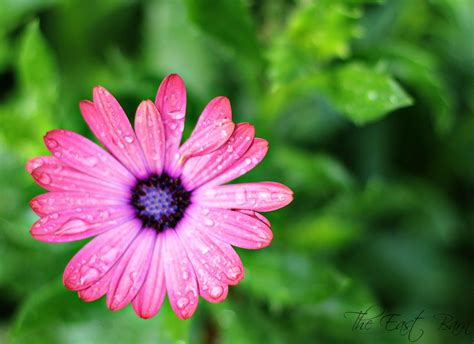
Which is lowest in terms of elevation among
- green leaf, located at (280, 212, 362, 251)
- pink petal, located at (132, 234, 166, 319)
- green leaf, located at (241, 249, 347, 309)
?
green leaf, located at (280, 212, 362, 251)

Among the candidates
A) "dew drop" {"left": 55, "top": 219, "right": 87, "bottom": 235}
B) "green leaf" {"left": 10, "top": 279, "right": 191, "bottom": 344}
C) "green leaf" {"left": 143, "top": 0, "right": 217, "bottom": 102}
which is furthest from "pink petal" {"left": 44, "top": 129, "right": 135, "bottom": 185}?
"green leaf" {"left": 143, "top": 0, "right": 217, "bottom": 102}

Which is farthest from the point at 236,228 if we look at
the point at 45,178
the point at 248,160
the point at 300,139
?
the point at 300,139

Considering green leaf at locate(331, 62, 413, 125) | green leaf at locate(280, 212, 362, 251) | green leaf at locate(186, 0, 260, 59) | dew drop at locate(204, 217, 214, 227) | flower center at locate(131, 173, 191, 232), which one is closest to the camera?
dew drop at locate(204, 217, 214, 227)

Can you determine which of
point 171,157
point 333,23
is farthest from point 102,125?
point 333,23

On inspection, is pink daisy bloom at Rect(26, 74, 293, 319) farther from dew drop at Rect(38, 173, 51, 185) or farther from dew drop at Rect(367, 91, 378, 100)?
dew drop at Rect(367, 91, 378, 100)

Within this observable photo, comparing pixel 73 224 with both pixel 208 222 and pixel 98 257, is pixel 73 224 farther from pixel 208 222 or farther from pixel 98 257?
pixel 208 222
